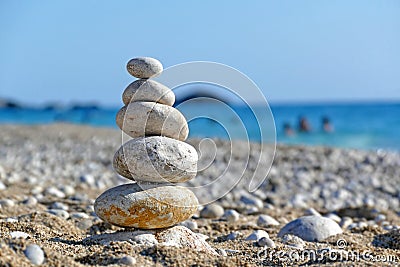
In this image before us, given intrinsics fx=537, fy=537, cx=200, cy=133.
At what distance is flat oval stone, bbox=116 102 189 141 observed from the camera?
14.1 ft

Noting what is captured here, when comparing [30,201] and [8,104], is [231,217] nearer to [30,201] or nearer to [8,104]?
[30,201]

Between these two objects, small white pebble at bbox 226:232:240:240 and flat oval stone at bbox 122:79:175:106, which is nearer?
flat oval stone at bbox 122:79:175:106

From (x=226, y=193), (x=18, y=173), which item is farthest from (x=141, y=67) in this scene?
(x=18, y=173)

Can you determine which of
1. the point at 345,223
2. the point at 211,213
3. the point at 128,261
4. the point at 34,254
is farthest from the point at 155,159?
the point at 345,223

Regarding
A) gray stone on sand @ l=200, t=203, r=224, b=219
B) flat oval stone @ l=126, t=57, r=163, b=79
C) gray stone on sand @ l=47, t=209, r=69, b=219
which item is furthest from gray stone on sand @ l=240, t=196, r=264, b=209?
flat oval stone @ l=126, t=57, r=163, b=79

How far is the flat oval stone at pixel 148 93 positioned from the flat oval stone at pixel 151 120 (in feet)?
0.20

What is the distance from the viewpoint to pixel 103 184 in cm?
918

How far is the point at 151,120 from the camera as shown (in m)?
4.32

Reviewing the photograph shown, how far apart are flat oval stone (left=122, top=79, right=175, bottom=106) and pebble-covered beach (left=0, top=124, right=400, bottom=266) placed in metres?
1.07

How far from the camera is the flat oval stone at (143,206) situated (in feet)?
13.6

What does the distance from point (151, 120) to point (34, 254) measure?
160 cm

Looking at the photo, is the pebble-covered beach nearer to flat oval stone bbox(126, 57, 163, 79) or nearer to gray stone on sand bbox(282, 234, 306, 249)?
gray stone on sand bbox(282, 234, 306, 249)

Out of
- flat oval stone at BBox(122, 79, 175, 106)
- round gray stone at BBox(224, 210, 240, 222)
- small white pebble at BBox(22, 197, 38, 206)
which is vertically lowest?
small white pebble at BBox(22, 197, 38, 206)

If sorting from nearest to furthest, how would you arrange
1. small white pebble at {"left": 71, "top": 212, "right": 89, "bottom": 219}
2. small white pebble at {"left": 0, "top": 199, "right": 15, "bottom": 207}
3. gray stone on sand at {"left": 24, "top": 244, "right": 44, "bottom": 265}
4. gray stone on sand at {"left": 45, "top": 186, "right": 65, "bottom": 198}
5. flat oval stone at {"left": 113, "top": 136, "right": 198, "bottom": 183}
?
gray stone on sand at {"left": 24, "top": 244, "right": 44, "bottom": 265} < flat oval stone at {"left": 113, "top": 136, "right": 198, "bottom": 183} < small white pebble at {"left": 71, "top": 212, "right": 89, "bottom": 219} < small white pebble at {"left": 0, "top": 199, "right": 15, "bottom": 207} < gray stone on sand at {"left": 45, "top": 186, "right": 65, "bottom": 198}
